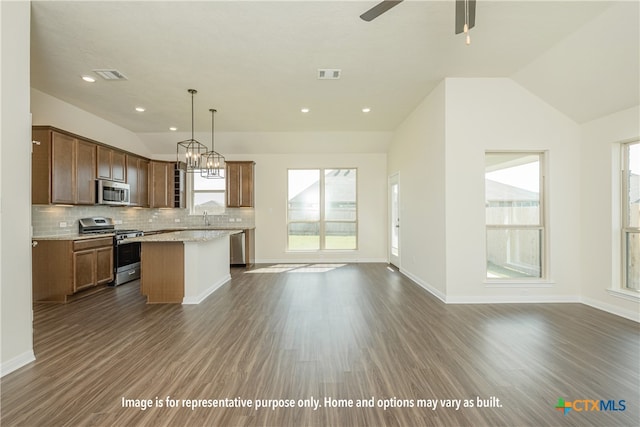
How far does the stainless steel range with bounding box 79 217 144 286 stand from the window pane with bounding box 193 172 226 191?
Answer: 6.98ft

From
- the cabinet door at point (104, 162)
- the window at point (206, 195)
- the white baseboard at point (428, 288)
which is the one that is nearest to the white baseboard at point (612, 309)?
the white baseboard at point (428, 288)

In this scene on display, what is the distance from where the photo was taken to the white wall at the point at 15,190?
2182 millimetres

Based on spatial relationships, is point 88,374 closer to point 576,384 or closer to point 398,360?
point 398,360

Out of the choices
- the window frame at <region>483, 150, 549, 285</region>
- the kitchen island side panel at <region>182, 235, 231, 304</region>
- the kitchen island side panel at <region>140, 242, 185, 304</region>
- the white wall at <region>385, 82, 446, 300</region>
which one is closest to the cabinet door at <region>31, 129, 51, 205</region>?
the kitchen island side panel at <region>140, 242, 185, 304</region>

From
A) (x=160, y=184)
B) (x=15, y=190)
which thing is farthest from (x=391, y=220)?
(x=15, y=190)

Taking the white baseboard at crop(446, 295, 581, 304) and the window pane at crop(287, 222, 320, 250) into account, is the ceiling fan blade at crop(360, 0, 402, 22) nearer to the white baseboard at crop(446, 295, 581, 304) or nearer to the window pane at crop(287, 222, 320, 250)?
the white baseboard at crop(446, 295, 581, 304)

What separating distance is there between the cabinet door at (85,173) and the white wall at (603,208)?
7.52m

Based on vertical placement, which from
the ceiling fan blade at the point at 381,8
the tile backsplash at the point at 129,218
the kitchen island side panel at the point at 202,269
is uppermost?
the ceiling fan blade at the point at 381,8

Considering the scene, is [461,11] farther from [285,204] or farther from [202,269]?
[285,204]

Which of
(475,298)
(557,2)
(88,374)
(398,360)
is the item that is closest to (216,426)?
(88,374)

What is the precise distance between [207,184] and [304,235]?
2863 millimetres

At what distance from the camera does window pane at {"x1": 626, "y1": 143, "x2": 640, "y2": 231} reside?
133 inches

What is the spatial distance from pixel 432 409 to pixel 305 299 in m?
2.47

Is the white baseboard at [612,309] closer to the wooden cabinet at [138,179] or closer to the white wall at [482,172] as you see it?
the white wall at [482,172]
